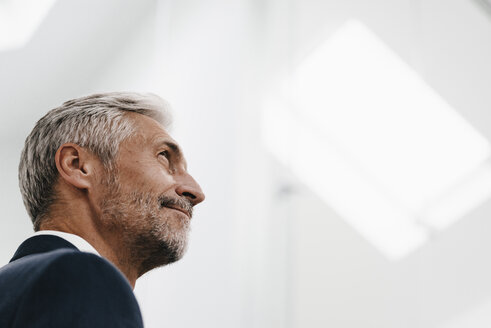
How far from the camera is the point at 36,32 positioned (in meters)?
2.51

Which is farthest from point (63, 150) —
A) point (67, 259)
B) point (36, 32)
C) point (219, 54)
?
point (219, 54)

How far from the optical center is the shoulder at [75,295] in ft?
2.46

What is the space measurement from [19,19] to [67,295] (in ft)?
6.31

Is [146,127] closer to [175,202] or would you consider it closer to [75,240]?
[175,202]

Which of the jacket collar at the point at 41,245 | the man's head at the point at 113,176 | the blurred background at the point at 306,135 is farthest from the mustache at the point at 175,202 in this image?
the blurred background at the point at 306,135

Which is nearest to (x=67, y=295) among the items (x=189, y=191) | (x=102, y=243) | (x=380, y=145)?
(x=102, y=243)

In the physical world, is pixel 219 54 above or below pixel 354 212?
above

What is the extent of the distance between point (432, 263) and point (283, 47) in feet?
3.58

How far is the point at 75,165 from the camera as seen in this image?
1.24 meters

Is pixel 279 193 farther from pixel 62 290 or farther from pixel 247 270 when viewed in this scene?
pixel 62 290

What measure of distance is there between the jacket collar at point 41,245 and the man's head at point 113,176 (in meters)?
0.15

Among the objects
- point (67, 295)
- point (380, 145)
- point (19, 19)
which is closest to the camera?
point (67, 295)

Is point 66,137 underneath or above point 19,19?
underneath

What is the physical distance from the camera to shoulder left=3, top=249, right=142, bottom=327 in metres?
0.75
